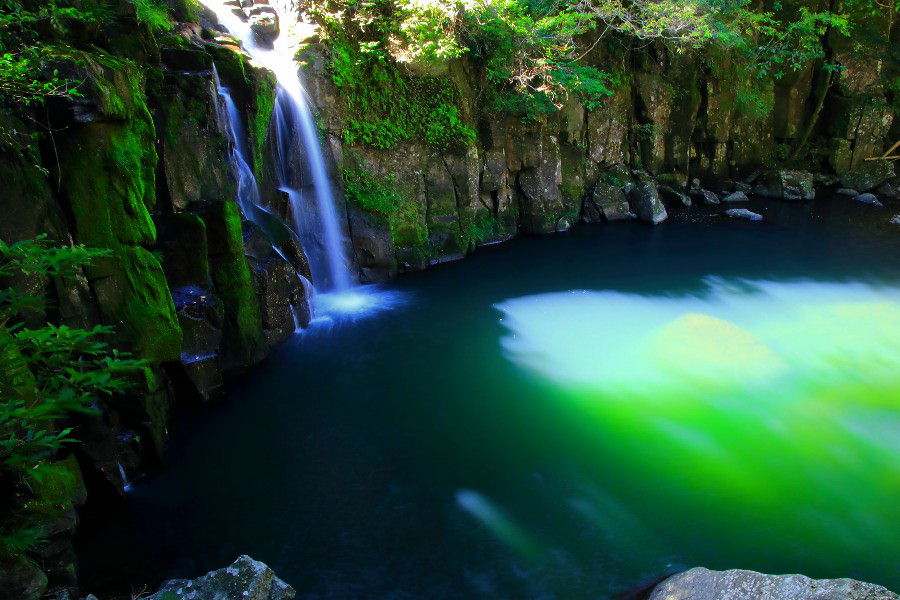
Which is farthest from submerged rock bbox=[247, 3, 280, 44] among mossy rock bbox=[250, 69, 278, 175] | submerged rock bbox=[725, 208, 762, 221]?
submerged rock bbox=[725, 208, 762, 221]

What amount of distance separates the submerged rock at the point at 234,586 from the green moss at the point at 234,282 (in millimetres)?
3966

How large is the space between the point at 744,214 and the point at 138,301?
52.7 feet

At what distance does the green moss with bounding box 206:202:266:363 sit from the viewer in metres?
7.21

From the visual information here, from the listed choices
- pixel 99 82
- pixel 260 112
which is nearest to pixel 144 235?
pixel 99 82

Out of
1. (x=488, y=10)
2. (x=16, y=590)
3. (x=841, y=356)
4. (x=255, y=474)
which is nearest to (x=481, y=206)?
(x=488, y=10)

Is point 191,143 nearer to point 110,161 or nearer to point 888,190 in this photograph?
point 110,161

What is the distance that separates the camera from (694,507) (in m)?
5.45

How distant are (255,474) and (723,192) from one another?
17406 millimetres

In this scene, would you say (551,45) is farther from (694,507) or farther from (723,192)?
(694,507)

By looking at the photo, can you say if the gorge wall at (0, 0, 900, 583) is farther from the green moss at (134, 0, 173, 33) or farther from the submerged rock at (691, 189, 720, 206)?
the submerged rock at (691, 189, 720, 206)

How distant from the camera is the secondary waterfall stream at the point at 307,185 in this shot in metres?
10.3

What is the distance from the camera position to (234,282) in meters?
7.48

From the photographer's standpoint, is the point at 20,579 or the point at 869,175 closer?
the point at 20,579

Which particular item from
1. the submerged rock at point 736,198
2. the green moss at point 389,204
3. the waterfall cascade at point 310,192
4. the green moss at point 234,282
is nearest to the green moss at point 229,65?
the waterfall cascade at point 310,192
